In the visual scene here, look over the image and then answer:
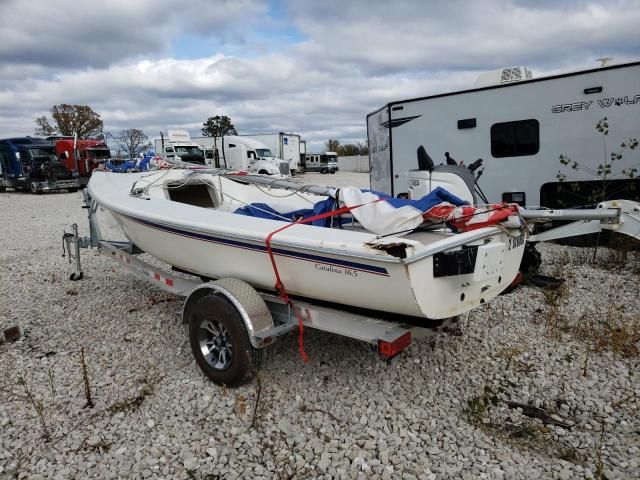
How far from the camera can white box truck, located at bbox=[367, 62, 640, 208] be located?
261 inches

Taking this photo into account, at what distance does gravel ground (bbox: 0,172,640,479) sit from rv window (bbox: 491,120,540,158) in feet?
9.33

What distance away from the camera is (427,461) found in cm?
278

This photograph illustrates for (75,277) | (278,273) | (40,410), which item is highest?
(278,273)

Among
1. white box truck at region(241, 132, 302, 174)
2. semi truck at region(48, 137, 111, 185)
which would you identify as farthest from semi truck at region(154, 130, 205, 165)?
white box truck at region(241, 132, 302, 174)

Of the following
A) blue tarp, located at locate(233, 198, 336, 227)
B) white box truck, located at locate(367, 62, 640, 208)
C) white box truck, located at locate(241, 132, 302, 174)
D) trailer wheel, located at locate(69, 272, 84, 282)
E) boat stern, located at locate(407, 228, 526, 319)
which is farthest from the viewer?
white box truck, located at locate(241, 132, 302, 174)

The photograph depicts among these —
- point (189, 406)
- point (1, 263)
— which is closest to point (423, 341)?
point (189, 406)

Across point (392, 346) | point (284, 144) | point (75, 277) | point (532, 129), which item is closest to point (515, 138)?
point (532, 129)

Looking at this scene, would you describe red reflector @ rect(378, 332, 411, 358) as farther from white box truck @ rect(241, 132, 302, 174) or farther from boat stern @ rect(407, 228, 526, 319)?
white box truck @ rect(241, 132, 302, 174)

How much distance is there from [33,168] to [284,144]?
14.6 metres

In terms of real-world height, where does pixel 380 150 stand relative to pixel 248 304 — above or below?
above

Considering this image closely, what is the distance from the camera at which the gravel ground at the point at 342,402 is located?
279 centimetres

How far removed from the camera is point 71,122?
38281mm

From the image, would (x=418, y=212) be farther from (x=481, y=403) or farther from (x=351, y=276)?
(x=481, y=403)

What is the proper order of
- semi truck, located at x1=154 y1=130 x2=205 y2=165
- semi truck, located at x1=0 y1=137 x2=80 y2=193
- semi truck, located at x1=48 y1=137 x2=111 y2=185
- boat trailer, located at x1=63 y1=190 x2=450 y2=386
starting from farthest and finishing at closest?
1. semi truck, located at x1=154 y1=130 x2=205 y2=165
2. semi truck, located at x1=48 y1=137 x2=111 y2=185
3. semi truck, located at x1=0 y1=137 x2=80 y2=193
4. boat trailer, located at x1=63 y1=190 x2=450 y2=386
